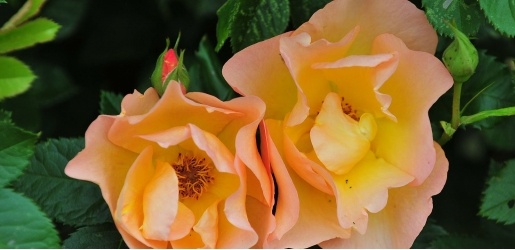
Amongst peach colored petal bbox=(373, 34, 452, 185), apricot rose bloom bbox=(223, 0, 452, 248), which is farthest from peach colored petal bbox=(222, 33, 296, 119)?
peach colored petal bbox=(373, 34, 452, 185)

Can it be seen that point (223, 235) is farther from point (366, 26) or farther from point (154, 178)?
point (366, 26)

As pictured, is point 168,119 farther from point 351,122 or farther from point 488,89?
point 488,89

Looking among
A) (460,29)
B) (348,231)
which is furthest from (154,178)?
(460,29)

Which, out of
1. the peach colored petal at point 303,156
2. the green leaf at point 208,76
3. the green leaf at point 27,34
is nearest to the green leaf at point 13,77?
the green leaf at point 27,34

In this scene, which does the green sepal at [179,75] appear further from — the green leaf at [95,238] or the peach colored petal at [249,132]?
the green leaf at [95,238]

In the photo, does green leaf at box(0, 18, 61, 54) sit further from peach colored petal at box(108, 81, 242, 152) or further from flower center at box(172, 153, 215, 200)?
flower center at box(172, 153, 215, 200)
